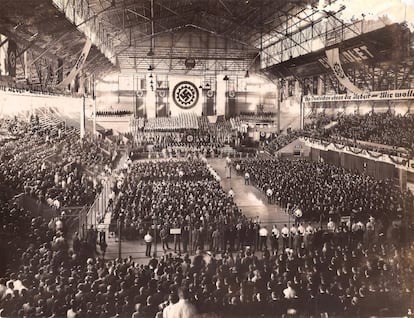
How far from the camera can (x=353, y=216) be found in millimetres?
11250

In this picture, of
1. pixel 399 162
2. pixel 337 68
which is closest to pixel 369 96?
pixel 337 68

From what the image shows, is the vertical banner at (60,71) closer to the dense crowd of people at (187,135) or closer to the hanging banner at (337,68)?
the dense crowd of people at (187,135)

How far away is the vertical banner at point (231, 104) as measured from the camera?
55.4 ft

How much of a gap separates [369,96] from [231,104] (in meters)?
5.87

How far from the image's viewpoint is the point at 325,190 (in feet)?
41.9

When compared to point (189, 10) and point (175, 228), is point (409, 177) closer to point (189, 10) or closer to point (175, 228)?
point (175, 228)

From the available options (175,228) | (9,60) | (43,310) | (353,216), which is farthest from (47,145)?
(353,216)

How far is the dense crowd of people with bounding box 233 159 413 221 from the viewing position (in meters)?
11.1

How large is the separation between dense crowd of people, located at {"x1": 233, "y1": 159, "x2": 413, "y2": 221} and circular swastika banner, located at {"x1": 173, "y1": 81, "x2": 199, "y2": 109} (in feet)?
16.3

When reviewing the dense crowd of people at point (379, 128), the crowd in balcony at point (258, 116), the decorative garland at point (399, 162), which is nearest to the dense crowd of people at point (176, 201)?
the crowd in balcony at point (258, 116)

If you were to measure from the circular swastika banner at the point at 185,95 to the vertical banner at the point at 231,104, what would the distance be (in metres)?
1.58

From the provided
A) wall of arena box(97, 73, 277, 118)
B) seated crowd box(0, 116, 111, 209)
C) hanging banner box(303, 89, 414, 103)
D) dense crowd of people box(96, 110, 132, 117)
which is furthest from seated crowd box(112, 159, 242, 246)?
hanging banner box(303, 89, 414, 103)

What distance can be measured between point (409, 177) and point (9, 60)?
12067 millimetres

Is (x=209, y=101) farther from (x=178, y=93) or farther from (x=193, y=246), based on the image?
(x=193, y=246)
